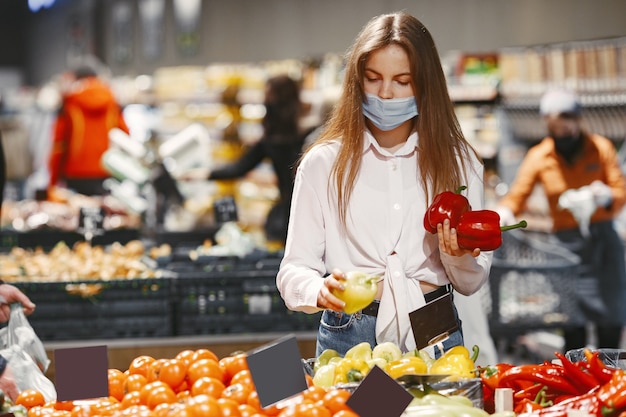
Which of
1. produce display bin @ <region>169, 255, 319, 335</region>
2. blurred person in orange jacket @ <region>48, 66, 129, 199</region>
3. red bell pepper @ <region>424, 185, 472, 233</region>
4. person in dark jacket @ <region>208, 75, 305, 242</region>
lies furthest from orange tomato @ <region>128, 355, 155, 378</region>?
blurred person in orange jacket @ <region>48, 66, 129, 199</region>

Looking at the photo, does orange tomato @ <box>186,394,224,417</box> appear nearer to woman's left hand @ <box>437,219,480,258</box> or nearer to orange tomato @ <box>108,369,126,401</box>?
orange tomato @ <box>108,369,126,401</box>

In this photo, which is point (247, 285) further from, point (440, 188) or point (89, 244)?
point (440, 188)

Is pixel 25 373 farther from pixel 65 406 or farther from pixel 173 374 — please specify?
pixel 173 374

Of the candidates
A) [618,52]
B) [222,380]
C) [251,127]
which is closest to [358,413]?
[222,380]

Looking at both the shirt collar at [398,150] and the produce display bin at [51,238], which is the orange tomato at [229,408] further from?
the produce display bin at [51,238]

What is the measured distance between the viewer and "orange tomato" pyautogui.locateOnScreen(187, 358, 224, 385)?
219cm

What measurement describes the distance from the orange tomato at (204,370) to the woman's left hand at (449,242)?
718mm

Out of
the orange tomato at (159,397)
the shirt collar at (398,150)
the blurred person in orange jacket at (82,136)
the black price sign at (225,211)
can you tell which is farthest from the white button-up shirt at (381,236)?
the blurred person in orange jacket at (82,136)

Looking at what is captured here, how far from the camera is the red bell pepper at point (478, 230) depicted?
99.0 inches

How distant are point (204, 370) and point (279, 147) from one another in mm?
3630

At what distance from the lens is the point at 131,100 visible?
12.7 meters

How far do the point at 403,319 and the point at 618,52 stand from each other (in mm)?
5132

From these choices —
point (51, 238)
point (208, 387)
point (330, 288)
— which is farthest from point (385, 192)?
point (51, 238)

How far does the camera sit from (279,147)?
5738 millimetres
